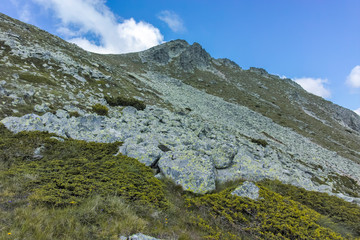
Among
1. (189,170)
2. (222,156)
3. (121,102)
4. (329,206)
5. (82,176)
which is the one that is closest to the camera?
(82,176)

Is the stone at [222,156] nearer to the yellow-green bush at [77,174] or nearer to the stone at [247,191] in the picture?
the stone at [247,191]

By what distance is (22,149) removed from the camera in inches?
265

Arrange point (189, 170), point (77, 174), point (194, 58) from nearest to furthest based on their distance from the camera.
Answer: point (77, 174), point (189, 170), point (194, 58)

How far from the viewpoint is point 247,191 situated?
655 centimetres

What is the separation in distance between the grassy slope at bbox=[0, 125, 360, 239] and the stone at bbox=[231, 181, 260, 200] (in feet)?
0.95

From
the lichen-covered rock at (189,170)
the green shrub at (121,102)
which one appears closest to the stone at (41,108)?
the green shrub at (121,102)

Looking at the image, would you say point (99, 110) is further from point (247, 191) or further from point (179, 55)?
point (179, 55)

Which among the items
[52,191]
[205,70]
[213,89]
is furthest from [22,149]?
[205,70]

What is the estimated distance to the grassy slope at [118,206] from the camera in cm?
383

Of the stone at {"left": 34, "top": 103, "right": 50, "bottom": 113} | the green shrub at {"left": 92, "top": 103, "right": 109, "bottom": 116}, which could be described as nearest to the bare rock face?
the green shrub at {"left": 92, "top": 103, "right": 109, "bottom": 116}

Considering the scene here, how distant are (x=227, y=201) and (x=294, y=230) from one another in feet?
6.69

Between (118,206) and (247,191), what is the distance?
498 centimetres

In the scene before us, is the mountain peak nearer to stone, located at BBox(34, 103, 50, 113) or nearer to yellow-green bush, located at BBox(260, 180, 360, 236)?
stone, located at BBox(34, 103, 50, 113)

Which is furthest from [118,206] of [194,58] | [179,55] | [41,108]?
[179,55]
